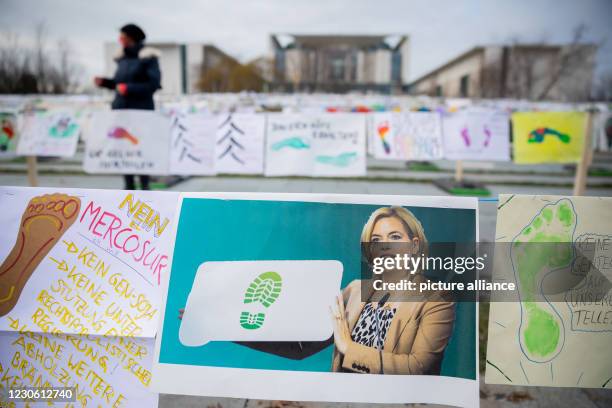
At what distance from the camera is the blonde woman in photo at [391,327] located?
1.42 meters

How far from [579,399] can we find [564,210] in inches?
48.1

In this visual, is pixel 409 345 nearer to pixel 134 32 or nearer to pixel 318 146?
pixel 318 146

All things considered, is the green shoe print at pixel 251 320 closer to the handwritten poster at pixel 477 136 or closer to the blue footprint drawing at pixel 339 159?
the blue footprint drawing at pixel 339 159

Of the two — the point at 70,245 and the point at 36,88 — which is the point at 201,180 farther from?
the point at 36,88

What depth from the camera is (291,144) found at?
516cm

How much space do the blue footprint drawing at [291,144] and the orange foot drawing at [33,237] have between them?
11.8 ft

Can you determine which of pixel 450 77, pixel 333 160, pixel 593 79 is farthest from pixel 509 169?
pixel 450 77

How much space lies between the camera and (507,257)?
1.53 meters

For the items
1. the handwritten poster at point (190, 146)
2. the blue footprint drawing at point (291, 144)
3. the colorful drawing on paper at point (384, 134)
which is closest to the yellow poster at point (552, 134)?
the colorful drawing on paper at point (384, 134)

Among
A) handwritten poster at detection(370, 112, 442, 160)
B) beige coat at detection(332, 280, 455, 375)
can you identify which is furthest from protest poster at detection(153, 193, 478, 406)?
handwritten poster at detection(370, 112, 442, 160)

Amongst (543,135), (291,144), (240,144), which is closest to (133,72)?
(240,144)

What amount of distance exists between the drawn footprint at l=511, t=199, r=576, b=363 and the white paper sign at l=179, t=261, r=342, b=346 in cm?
72

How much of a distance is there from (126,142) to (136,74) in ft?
2.86

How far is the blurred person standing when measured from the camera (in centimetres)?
492
